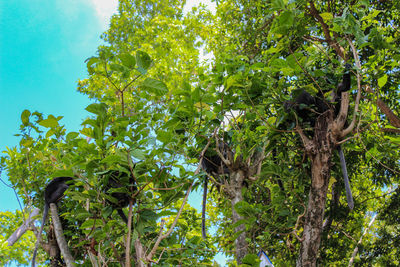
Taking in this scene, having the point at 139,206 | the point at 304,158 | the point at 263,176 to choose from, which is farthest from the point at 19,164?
the point at 304,158

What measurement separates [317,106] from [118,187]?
1.29 metres

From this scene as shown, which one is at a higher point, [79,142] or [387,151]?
[387,151]

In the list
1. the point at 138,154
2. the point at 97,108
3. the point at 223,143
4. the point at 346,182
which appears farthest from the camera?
the point at 223,143

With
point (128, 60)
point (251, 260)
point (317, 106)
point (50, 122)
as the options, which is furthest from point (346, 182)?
point (50, 122)

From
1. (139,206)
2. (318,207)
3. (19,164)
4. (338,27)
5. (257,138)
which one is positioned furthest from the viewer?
(19,164)

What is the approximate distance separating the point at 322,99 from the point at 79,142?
1.40 m

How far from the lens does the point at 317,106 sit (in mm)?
1907

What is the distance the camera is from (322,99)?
186 centimetres

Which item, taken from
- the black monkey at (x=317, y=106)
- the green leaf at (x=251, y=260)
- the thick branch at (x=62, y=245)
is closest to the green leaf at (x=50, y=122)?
the thick branch at (x=62, y=245)

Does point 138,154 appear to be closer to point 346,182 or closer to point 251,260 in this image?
point 251,260

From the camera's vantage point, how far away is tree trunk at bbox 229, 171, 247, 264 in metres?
2.35

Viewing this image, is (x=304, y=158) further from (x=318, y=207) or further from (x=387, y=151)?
(x=387, y=151)

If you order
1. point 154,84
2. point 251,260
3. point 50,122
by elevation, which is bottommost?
point 251,260

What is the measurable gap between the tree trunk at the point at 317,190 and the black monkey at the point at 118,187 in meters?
1.03
